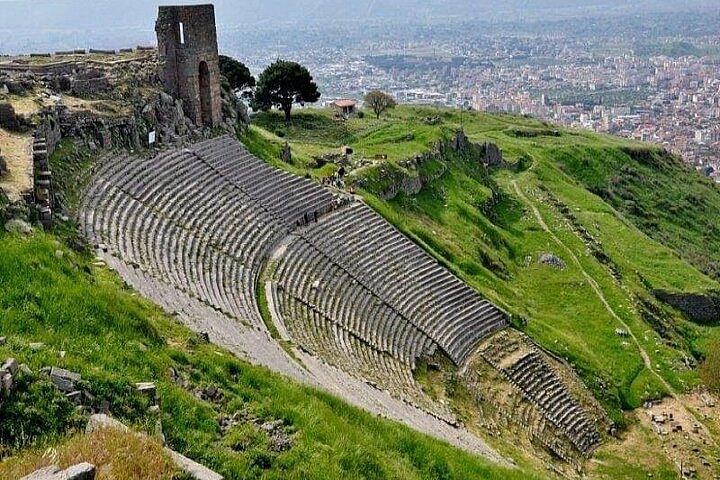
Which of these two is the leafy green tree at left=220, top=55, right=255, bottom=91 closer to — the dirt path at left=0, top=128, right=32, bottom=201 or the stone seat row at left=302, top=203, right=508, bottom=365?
the stone seat row at left=302, top=203, right=508, bottom=365

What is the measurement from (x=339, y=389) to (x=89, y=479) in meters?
10.2

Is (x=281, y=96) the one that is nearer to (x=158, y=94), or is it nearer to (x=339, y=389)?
(x=158, y=94)

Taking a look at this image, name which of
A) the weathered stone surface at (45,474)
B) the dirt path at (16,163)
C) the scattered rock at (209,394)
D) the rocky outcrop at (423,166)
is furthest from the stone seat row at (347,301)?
the weathered stone surface at (45,474)

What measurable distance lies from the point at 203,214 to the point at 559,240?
80.5ft

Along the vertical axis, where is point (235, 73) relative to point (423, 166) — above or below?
above

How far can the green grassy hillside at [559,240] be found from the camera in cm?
3180

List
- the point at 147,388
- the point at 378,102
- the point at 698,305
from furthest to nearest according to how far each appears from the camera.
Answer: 1. the point at 378,102
2. the point at 698,305
3. the point at 147,388

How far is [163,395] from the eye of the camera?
1107 centimetres

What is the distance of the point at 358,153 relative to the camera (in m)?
43.6

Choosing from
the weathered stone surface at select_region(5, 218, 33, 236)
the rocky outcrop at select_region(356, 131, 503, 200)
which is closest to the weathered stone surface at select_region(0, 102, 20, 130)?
the weathered stone surface at select_region(5, 218, 33, 236)

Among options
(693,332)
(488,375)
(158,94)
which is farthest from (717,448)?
(158,94)

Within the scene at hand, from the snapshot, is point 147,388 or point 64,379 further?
point 147,388

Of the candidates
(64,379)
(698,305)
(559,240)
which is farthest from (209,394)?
(698,305)

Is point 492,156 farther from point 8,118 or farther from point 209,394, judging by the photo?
point 209,394
